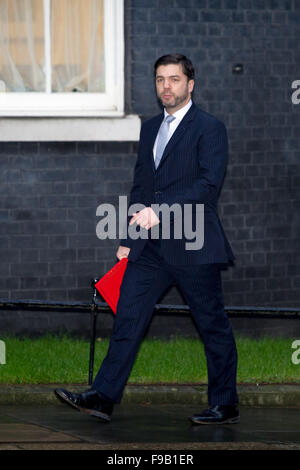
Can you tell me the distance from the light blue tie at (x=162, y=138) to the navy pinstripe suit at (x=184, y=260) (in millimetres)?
40

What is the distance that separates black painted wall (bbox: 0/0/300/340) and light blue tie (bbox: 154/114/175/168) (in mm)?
3289

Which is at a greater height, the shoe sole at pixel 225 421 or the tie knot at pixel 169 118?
the tie knot at pixel 169 118

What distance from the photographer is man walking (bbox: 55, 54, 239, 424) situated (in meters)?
7.69

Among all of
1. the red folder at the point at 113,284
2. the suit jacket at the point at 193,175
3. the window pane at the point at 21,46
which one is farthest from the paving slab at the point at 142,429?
the window pane at the point at 21,46

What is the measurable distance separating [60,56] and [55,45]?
0.11 m

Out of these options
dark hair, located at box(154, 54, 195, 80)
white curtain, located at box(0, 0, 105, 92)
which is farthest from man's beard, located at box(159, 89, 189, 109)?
white curtain, located at box(0, 0, 105, 92)

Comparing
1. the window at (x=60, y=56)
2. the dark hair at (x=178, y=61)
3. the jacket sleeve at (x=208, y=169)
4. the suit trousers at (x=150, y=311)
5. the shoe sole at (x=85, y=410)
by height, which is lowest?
the shoe sole at (x=85, y=410)

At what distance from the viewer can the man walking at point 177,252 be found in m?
7.69

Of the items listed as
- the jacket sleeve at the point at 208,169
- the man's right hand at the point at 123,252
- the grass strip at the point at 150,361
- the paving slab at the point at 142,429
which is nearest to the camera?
the paving slab at the point at 142,429

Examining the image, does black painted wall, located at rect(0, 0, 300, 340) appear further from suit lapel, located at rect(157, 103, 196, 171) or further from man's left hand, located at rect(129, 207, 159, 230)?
man's left hand, located at rect(129, 207, 159, 230)

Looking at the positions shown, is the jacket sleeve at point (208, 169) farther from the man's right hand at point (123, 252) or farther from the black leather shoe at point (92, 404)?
the black leather shoe at point (92, 404)

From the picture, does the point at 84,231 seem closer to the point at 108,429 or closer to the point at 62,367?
the point at 62,367

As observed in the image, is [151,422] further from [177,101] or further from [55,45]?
[55,45]

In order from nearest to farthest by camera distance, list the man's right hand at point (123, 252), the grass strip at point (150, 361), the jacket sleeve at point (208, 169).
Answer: the jacket sleeve at point (208, 169), the man's right hand at point (123, 252), the grass strip at point (150, 361)
